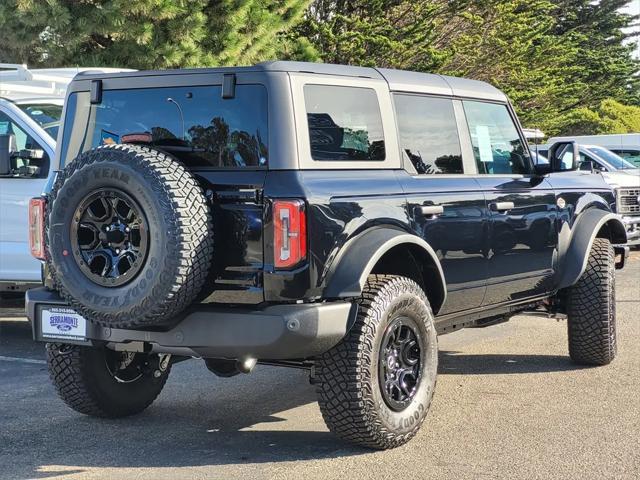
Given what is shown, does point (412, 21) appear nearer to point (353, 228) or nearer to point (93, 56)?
point (93, 56)

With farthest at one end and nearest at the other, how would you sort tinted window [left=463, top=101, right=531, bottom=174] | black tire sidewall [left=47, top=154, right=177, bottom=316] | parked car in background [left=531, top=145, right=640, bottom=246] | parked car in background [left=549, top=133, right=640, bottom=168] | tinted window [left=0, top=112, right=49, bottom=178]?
parked car in background [left=549, top=133, right=640, bottom=168], parked car in background [left=531, top=145, right=640, bottom=246], tinted window [left=0, top=112, right=49, bottom=178], tinted window [left=463, top=101, right=531, bottom=174], black tire sidewall [left=47, top=154, right=177, bottom=316]

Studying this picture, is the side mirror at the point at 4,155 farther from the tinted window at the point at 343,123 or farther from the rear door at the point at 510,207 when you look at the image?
the rear door at the point at 510,207

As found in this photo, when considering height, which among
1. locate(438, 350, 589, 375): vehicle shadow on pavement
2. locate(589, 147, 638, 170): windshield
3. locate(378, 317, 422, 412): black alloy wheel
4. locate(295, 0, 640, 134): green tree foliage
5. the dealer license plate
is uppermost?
locate(295, 0, 640, 134): green tree foliage

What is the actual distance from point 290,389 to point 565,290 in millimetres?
2194

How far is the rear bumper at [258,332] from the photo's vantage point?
453 centimetres

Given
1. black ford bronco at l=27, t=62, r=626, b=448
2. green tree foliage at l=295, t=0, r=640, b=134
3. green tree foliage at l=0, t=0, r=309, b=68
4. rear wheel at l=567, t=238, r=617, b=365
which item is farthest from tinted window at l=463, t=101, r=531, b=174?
green tree foliage at l=295, t=0, r=640, b=134

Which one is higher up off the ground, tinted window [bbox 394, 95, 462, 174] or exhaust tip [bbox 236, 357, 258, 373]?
tinted window [bbox 394, 95, 462, 174]

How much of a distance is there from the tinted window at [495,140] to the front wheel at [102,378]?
2.37 meters

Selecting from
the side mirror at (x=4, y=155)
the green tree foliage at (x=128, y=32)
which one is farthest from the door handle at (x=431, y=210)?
the green tree foliage at (x=128, y=32)

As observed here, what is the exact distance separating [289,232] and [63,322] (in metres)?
1.34

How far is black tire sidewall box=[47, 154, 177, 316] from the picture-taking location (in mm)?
4434

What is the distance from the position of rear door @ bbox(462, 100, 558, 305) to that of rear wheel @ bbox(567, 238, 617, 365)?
418 millimetres

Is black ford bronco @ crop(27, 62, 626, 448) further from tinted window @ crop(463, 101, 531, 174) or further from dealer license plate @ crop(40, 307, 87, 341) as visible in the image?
tinted window @ crop(463, 101, 531, 174)

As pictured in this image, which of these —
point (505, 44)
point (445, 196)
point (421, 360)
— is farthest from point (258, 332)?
point (505, 44)
